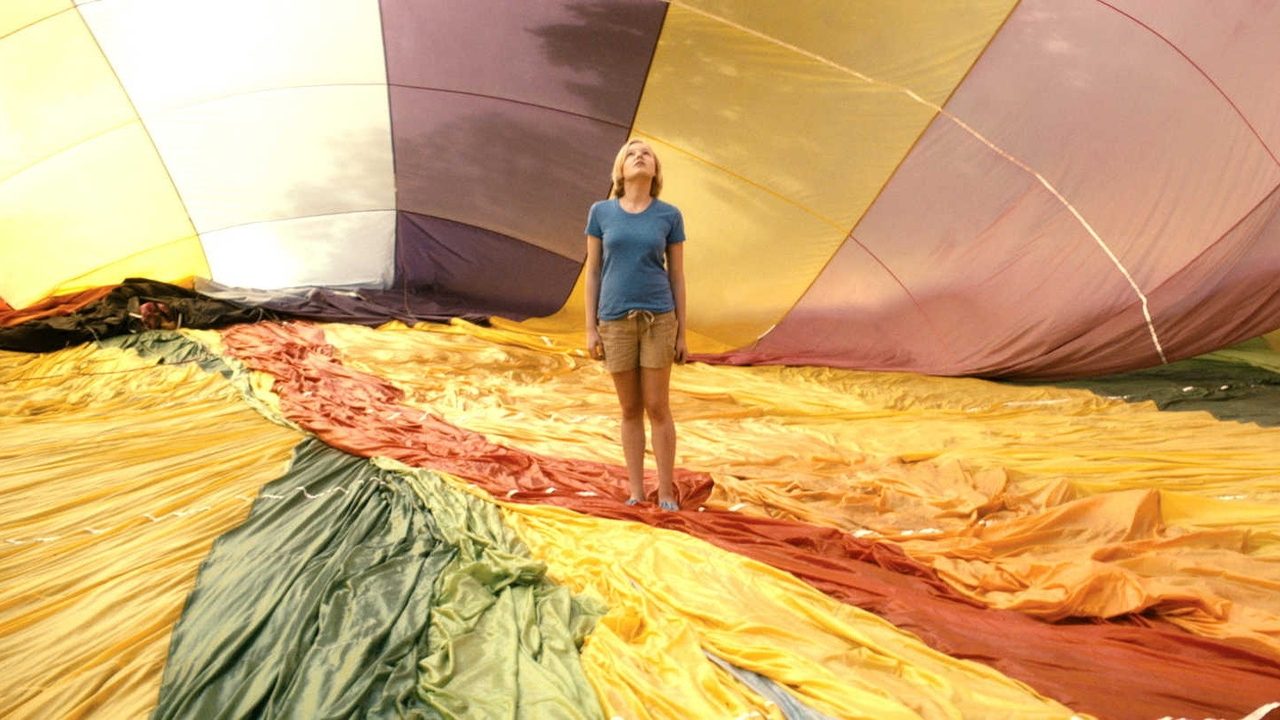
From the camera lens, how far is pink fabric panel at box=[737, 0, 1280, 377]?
426 centimetres

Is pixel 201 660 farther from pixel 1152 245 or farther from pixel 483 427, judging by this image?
pixel 1152 245

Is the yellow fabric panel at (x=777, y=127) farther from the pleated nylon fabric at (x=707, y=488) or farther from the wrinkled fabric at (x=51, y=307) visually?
the wrinkled fabric at (x=51, y=307)

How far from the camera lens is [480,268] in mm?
6477

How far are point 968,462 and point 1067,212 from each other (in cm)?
228

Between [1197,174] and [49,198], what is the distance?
659 cm

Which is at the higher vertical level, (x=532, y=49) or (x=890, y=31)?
(x=532, y=49)

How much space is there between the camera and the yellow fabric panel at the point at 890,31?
443 centimetres

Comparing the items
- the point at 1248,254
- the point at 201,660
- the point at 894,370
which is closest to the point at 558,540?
the point at 201,660

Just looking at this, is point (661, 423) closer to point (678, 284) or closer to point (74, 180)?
point (678, 284)

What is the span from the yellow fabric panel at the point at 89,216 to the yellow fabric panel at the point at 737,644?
4911 mm

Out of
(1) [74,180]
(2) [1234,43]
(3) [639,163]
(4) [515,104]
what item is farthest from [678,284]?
(1) [74,180]

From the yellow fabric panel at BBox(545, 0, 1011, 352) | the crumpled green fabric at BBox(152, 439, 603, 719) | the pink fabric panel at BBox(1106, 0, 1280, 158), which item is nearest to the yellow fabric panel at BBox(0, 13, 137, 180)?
the yellow fabric panel at BBox(545, 0, 1011, 352)

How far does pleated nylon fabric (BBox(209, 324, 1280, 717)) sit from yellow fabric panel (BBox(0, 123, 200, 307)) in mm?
1422

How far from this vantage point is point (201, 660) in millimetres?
1677
